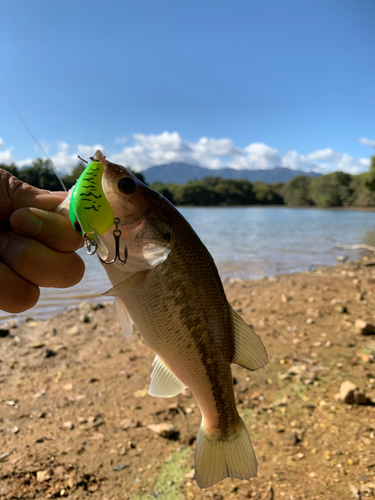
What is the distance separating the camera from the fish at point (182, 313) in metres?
1.49

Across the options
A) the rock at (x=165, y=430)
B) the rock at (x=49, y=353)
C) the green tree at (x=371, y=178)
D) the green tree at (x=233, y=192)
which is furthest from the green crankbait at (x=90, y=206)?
the green tree at (x=233, y=192)

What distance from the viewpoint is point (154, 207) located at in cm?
152

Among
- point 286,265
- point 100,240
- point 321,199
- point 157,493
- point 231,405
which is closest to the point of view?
point 100,240

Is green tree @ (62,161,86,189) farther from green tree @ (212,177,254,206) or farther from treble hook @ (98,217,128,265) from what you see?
green tree @ (212,177,254,206)

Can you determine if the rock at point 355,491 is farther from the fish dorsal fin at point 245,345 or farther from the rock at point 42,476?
the rock at point 42,476

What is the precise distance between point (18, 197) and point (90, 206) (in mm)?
482

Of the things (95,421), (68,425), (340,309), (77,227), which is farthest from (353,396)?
(77,227)

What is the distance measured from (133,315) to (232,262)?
44.1 ft

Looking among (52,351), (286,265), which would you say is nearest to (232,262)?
(286,265)

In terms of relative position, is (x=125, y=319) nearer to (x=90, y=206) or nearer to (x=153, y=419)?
(x=90, y=206)

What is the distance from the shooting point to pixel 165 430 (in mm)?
3303

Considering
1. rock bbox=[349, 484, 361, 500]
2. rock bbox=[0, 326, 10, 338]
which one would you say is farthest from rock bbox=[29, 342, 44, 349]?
rock bbox=[349, 484, 361, 500]

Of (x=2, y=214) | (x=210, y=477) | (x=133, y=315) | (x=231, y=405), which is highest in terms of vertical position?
(x=2, y=214)

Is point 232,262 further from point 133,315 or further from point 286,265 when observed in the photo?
point 133,315
